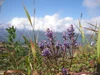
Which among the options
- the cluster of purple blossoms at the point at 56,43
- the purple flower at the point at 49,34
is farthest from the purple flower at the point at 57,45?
the purple flower at the point at 49,34

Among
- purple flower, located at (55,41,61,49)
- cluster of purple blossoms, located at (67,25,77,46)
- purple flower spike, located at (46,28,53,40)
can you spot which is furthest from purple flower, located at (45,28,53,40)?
cluster of purple blossoms, located at (67,25,77,46)

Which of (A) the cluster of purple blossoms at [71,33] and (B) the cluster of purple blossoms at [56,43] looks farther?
(A) the cluster of purple blossoms at [71,33]

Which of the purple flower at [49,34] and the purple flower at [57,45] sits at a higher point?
the purple flower at [49,34]

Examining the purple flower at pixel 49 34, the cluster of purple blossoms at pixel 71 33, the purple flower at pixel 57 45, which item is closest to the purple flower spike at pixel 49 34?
the purple flower at pixel 49 34

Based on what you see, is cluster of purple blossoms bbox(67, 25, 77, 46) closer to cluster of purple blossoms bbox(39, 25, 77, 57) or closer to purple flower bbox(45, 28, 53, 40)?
cluster of purple blossoms bbox(39, 25, 77, 57)

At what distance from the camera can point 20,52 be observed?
18.0 ft

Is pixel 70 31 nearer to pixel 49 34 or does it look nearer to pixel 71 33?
pixel 71 33

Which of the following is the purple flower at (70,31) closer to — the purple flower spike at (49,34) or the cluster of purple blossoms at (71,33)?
the cluster of purple blossoms at (71,33)

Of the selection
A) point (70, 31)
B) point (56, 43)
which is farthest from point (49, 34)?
point (70, 31)

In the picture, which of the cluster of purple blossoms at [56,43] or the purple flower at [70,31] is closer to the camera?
the cluster of purple blossoms at [56,43]

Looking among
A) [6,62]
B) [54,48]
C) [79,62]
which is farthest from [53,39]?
[6,62]

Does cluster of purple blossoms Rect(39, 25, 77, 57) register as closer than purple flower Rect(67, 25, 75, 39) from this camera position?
Yes

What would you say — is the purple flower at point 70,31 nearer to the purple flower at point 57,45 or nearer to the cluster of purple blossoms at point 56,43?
the cluster of purple blossoms at point 56,43

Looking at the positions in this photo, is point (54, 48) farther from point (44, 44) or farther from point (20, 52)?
point (20, 52)
